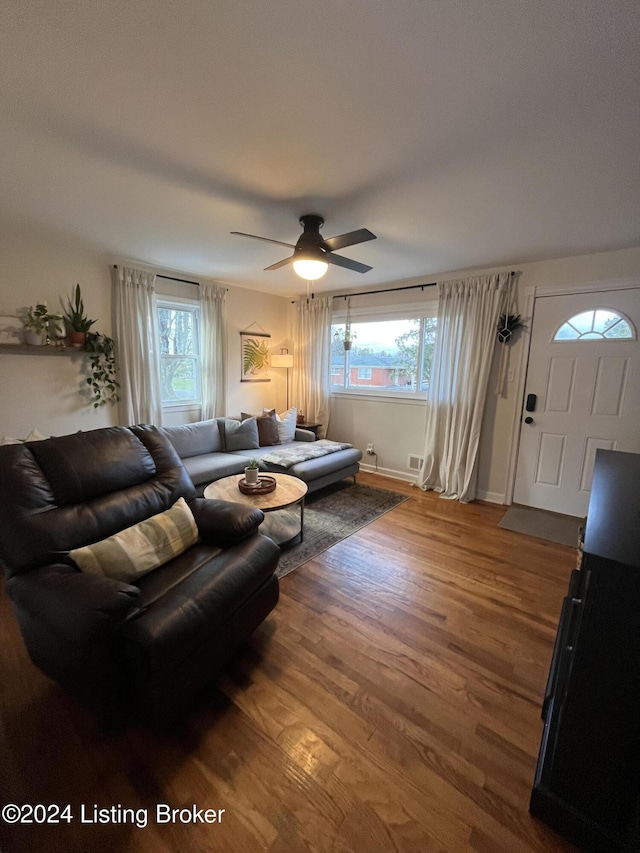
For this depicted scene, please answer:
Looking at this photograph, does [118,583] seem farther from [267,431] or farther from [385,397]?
[385,397]

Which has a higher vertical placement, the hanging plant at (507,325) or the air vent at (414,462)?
the hanging plant at (507,325)

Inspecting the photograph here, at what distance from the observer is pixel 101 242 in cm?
305

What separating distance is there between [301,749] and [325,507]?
2244mm

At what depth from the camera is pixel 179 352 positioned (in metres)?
4.16

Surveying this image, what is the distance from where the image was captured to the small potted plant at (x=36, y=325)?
287 centimetres

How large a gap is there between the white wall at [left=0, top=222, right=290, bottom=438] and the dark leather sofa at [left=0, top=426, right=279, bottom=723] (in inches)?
70.2

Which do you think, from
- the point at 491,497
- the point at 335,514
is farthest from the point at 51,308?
the point at 491,497

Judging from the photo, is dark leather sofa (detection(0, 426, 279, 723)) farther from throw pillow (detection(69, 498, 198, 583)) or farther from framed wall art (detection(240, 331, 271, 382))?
framed wall art (detection(240, 331, 271, 382))

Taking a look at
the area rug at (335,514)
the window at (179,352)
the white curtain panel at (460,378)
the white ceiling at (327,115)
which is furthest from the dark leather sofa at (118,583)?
the white curtain panel at (460,378)

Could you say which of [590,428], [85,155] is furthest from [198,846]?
[590,428]

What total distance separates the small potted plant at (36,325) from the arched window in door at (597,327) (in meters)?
4.62

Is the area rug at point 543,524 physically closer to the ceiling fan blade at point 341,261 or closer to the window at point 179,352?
the ceiling fan blade at point 341,261

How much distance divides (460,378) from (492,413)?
500mm

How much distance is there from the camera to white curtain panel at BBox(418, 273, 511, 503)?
3502 mm
